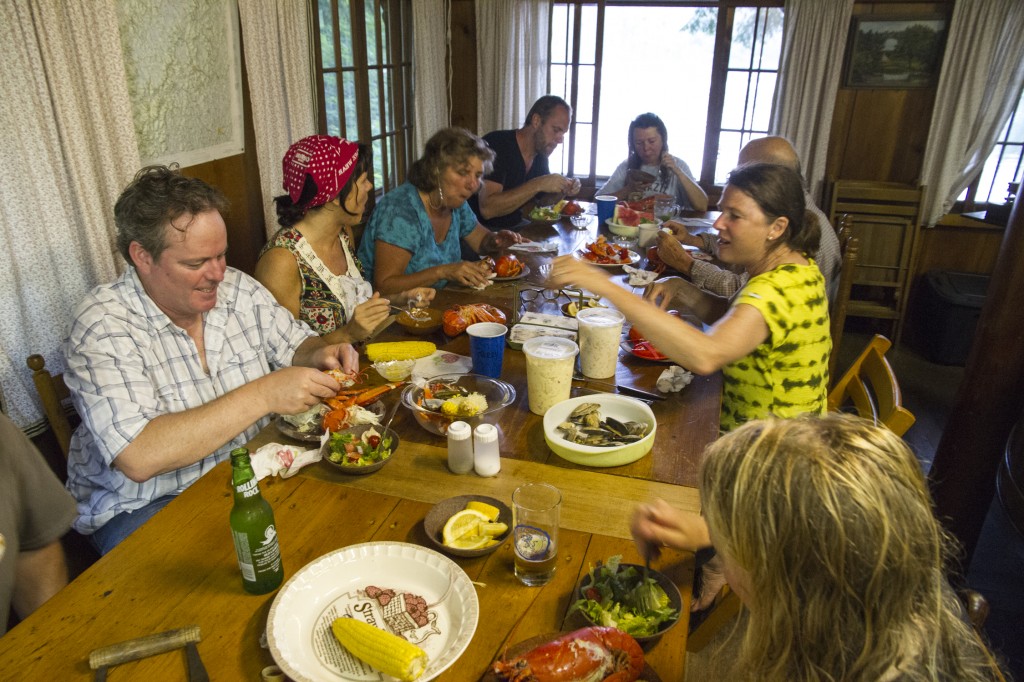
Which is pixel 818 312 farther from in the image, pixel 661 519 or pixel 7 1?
pixel 7 1

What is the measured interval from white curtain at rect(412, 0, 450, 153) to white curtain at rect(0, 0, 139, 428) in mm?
3077

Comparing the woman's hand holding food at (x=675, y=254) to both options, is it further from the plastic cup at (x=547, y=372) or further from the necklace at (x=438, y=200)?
the plastic cup at (x=547, y=372)

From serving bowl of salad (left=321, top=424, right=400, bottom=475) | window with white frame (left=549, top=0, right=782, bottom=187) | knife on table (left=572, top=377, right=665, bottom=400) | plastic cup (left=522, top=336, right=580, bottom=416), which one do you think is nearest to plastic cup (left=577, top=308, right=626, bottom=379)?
knife on table (left=572, top=377, right=665, bottom=400)

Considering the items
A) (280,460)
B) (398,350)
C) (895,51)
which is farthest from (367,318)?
(895,51)

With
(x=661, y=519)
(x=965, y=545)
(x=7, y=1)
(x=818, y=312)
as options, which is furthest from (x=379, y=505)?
(x=965, y=545)

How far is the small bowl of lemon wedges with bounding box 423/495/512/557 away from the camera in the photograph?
1.27 meters

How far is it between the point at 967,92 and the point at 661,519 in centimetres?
493

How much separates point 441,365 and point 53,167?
1422mm

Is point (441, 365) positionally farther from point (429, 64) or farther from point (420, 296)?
point (429, 64)

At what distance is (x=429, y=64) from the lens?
17.1 ft

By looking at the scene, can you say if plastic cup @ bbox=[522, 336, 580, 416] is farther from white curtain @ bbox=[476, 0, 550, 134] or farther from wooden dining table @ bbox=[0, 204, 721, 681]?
white curtain @ bbox=[476, 0, 550, 134]

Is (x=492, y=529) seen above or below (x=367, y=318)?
below

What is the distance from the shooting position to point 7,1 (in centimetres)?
191

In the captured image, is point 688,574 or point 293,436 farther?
point 293,436
